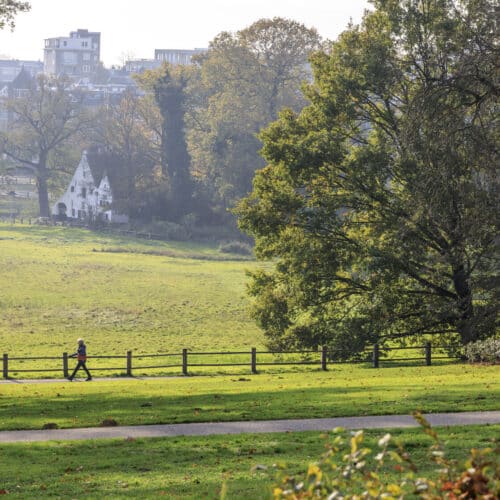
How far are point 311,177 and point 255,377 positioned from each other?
8671 mm

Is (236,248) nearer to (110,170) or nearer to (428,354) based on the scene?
(110,170)

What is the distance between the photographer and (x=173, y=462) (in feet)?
53.7

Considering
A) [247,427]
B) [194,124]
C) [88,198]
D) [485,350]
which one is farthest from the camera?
[194,124]

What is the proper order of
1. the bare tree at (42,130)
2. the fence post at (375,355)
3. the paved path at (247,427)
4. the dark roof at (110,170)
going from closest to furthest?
the paved path at (247,427) < the fence post at (375,355) < the dark roof at (110,170) < the bare tree at (42,130)

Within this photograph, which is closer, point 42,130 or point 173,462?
point 173,462

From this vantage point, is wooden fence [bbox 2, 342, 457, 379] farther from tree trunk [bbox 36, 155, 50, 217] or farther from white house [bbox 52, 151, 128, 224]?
tree trunk [bbox 36, 155, 50, 217]

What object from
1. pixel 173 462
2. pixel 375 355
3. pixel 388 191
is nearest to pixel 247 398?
pixel 173 462

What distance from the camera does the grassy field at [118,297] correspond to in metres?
50.0

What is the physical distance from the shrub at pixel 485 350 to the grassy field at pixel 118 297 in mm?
15417

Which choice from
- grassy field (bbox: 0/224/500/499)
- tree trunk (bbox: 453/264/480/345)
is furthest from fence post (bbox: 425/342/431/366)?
grassy field (bbox: 0/224/500/499)

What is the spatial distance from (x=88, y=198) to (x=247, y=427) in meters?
103

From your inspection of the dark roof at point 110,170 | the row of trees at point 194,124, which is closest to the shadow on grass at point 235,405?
the row of trees at point 194,124

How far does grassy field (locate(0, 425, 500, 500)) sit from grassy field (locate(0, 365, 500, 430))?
2.96 metres

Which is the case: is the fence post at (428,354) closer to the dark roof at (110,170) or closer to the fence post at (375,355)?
the fence post at (375,355)
